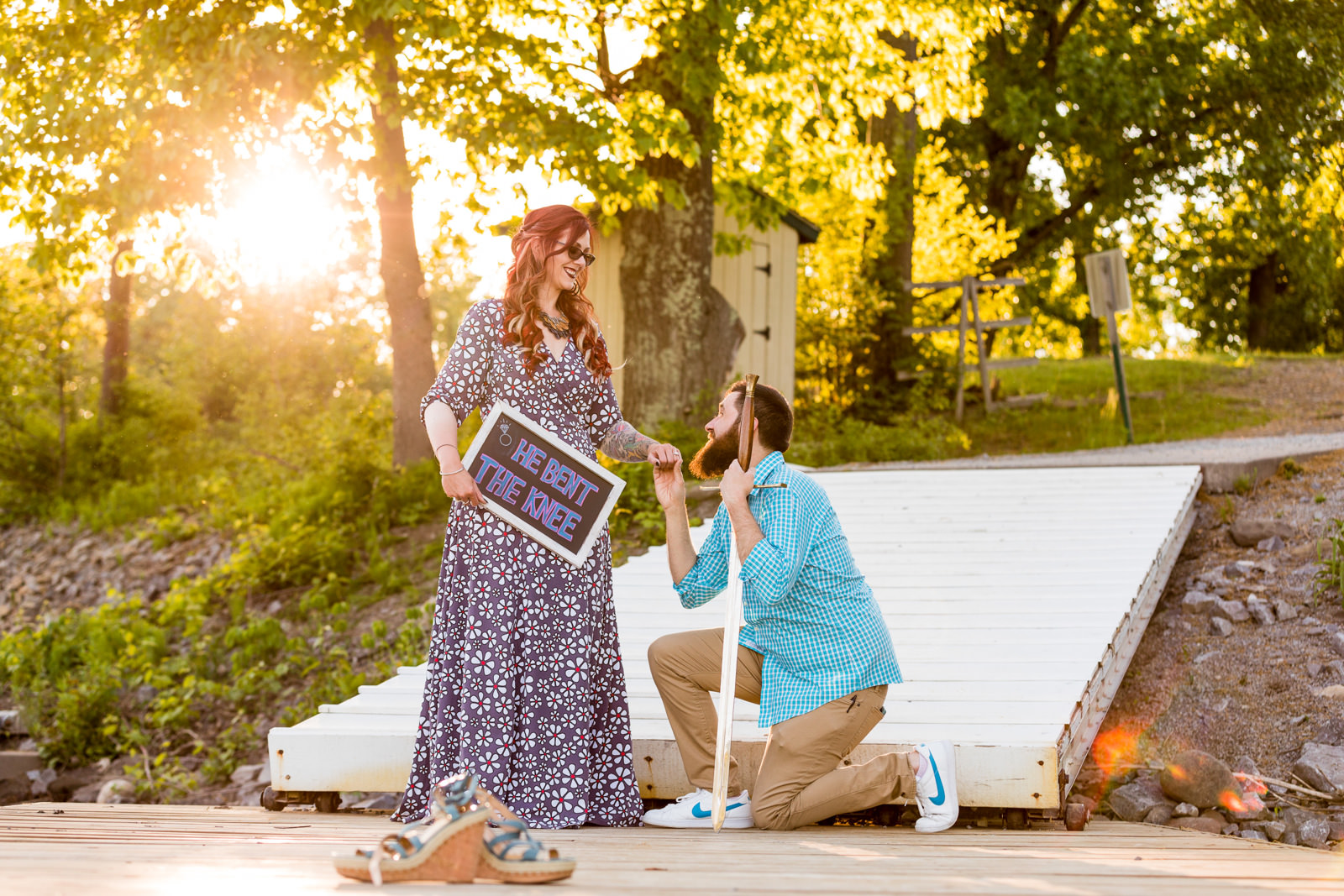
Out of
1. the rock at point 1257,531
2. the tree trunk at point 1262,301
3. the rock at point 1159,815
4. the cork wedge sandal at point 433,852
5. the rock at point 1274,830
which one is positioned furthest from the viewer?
the tree trunk at point 1262,301

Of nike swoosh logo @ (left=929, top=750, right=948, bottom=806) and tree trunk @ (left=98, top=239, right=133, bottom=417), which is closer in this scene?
nike swoosh logo @ (left=929, top=750, right=948, bottom=806)

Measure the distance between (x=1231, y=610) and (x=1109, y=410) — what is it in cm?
1051

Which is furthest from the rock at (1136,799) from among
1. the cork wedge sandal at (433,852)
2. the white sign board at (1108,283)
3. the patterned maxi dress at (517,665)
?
the white sign board at (1108,283)

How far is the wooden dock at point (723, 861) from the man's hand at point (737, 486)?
0.99 meters

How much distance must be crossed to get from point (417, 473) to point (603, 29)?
471cm

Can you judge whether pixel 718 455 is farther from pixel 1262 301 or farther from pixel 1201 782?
pixel 1262 301

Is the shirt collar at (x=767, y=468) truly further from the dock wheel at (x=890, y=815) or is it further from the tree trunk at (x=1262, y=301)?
the tree trunk at (x=1262, y=301)

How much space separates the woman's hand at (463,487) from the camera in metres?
3.86

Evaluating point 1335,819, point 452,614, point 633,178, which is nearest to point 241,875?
point 452,614

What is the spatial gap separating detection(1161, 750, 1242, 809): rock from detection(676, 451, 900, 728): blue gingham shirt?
161cm

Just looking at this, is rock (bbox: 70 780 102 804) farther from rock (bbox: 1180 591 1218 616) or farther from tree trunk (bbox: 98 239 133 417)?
tree trunk (bbox: 98 239 133 417)

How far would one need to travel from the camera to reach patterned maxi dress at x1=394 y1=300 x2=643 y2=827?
3.90 metres

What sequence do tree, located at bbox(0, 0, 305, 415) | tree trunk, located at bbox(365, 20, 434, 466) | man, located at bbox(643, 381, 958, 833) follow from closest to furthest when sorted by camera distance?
1. man, located at bbox(643, 381, 958, 833)
2. tree, located at bbox(0, 0, 305, 415)
3. tree trunk, located at bbox(365, 20, 434, 466)

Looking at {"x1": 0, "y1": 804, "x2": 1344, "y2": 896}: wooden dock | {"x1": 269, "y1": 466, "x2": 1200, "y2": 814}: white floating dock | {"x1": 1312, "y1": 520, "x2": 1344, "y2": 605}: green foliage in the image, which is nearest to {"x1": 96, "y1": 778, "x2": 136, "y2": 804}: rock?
{"x1": 269, "y1": 466, "x2": 1200, "y2": 814}: white floating dock
